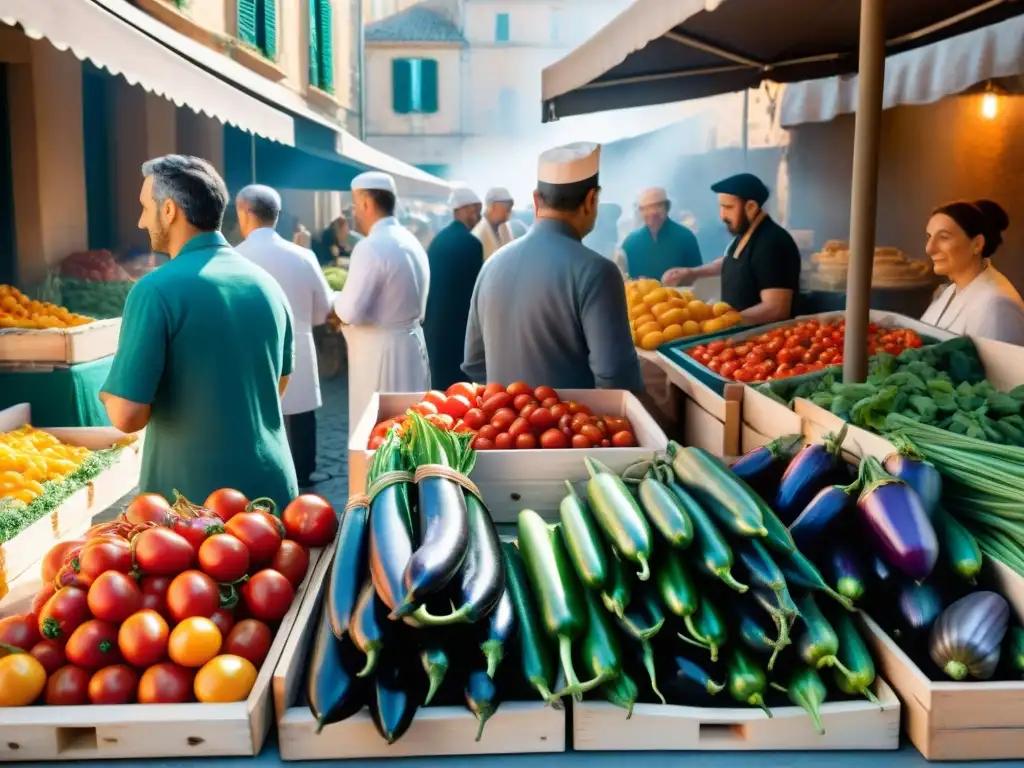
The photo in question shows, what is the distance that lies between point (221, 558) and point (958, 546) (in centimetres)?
150

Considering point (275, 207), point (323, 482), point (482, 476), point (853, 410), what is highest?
point (275, 207)

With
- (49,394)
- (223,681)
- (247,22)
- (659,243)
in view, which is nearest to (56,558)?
(223,681)

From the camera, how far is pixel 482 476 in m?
2.76

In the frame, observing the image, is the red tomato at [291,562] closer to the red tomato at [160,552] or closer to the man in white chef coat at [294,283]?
the red tomato at [160,552]

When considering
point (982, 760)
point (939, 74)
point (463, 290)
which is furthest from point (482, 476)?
point (939, 74)

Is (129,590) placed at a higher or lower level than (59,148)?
lower

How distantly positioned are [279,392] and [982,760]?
2524 mm

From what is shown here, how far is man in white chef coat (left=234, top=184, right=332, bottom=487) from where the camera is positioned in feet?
19.5

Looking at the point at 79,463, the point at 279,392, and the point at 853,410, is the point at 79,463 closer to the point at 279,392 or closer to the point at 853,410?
the point at 279,392

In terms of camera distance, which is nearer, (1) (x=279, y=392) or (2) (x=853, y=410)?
(2) (x=853, y=410)

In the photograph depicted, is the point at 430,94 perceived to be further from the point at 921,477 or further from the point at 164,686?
the point at 164,686

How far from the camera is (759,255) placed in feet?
19.4

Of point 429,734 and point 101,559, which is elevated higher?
point 101,559

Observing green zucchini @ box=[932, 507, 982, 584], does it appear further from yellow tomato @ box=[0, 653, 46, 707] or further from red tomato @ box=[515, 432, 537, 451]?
yellow tomato @ box=[0, 653, 46, 707]
